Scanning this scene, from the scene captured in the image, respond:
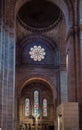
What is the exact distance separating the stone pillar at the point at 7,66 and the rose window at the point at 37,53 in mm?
15648

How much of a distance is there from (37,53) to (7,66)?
17.5m

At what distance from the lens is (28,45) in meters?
40.5

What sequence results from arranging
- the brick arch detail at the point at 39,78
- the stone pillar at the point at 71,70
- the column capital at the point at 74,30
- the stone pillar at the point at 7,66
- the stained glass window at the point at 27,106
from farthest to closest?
the stained glass window at the point at 27,106
the brick arch detail at the point at 39,78
the column capital at the point at 74,30
the stone pillar at the point at 71,70
the stone pillar at the point at 7,66

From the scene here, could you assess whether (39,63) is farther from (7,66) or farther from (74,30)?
(7,66)

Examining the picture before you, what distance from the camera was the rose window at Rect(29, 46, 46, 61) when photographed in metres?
40.5

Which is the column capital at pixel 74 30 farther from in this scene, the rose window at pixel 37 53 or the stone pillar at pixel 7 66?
the rose window at pixel 37 53

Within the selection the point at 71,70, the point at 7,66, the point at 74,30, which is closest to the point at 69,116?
the point at 71,70

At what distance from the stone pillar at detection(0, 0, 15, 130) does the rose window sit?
1565cm

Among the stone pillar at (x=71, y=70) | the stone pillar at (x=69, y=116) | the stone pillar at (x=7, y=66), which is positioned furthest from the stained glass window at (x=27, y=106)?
the stone pillar at (x=69, y=116)

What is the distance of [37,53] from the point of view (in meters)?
40.5

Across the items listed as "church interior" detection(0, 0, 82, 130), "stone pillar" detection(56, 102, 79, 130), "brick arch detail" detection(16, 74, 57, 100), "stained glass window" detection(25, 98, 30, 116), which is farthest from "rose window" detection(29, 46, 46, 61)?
"stone pillar" detection(56, 102, 79, 130)

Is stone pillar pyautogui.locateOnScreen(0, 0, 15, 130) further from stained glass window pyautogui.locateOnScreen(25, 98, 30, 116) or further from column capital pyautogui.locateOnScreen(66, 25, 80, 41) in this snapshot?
stained glass window pyautogui.locateOnScreen(25, 98, 30, 116)

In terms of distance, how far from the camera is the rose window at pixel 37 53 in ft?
133

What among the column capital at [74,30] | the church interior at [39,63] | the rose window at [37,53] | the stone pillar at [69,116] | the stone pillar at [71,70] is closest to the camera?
the stone pillar at [69,116]
